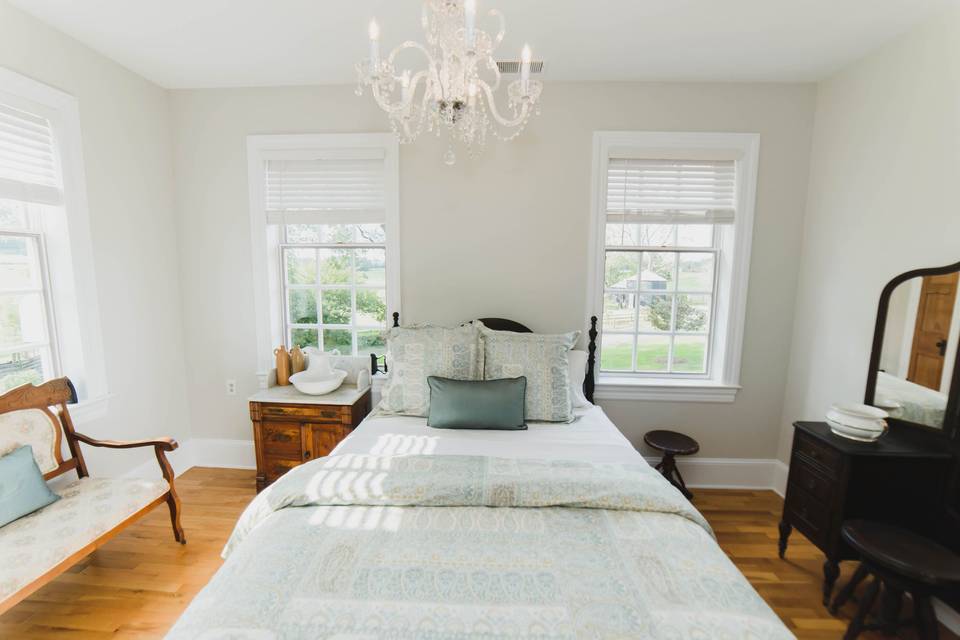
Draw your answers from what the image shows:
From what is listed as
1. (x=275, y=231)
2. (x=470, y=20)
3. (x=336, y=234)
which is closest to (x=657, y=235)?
(x=470, y=20)

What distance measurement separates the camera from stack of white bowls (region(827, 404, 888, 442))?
1.90m

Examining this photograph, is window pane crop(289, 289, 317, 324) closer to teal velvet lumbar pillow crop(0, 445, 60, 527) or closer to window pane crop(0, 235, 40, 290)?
window pane crop(0, 235, 40, 290)

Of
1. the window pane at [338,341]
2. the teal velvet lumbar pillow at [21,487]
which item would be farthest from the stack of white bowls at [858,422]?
the teal velvet lumbar pillow at [21,487]

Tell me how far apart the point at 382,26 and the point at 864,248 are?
2794mm

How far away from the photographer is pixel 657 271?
2.89 meters

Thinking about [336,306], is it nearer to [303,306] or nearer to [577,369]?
[303,306]

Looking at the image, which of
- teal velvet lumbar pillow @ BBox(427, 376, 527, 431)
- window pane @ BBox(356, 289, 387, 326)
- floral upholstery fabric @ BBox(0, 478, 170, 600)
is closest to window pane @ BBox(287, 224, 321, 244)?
window pane @ BBox(356, 289, 387, 326)

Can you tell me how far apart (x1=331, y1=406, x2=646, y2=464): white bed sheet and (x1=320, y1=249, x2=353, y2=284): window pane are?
45.0 inches

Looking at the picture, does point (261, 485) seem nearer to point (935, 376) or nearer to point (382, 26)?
point (382, 26)

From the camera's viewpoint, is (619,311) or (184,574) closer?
(184,574)

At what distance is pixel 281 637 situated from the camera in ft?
3.21

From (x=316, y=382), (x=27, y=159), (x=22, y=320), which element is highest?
(x=27, y=159)

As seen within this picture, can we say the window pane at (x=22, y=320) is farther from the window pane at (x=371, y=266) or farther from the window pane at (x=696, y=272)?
the window pane at (x=696, y=272)

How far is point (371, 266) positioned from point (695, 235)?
2.25 metres
